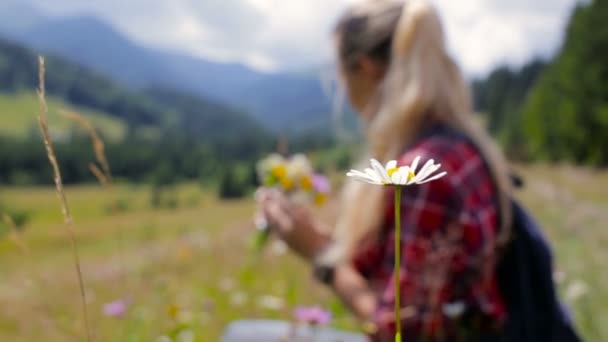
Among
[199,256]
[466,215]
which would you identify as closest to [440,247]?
[466,215]

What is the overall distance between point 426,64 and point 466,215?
0.44m

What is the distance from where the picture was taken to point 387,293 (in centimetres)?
137

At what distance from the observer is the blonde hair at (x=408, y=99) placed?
4.89ft

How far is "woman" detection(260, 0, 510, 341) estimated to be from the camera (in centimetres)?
→ 132

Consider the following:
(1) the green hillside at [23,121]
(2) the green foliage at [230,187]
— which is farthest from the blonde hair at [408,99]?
(1) the green hillside at [23,121]

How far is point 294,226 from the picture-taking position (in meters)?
1.72

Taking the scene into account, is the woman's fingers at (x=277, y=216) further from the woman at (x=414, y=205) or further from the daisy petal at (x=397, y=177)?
the daisy petal at (x=397, y=177)

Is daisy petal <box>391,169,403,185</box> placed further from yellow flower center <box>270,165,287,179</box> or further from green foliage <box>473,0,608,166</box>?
green foliage <box>473,0,608,166</box>

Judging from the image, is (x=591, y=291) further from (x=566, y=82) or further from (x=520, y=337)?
(x=566, y=82)

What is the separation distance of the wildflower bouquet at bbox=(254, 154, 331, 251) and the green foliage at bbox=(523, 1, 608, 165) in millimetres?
18598

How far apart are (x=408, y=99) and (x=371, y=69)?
0.24 meters

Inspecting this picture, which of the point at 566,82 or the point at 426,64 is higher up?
the point at 566,82

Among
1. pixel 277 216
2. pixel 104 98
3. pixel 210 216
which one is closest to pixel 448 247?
pixel 277 216

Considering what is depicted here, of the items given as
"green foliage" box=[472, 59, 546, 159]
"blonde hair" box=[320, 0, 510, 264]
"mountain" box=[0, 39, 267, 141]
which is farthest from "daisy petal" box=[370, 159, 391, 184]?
"mountain" box=[0, 39, 267, 141]
